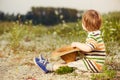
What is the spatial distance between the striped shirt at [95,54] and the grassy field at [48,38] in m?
0.17

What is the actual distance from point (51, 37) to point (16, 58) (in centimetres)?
217

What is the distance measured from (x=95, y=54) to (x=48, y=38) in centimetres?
365

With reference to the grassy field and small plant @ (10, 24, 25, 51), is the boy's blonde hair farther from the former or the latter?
small plant @ (10, 24, 25, 51)

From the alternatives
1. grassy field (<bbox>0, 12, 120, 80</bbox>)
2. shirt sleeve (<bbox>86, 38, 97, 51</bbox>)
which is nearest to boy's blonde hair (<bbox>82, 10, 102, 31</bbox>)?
shirt sleeve (<bbox>86, 38, 97, 51</bbox>)

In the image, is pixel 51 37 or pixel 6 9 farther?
pixel 6 9

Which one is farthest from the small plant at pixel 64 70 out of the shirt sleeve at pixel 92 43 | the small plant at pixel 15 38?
the small plant at pixel 15 38

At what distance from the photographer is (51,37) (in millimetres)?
11312

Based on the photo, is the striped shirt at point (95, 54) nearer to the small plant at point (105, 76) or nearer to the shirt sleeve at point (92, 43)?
the shirt sleeve at point (92, 43)

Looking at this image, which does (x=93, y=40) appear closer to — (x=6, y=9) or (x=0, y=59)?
(x=0, y=59)

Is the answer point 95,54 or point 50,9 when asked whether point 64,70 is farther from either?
point 50,9

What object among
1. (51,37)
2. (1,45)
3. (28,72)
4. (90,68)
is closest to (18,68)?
(28,72)

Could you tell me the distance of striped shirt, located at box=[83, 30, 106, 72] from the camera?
7.64 meters

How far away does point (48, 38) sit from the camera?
1123 centimetres

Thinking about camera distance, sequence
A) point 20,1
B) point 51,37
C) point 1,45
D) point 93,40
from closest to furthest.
Answer: point 93,40 < point 1,45 < point 51,37 < point 20,1
